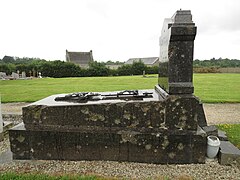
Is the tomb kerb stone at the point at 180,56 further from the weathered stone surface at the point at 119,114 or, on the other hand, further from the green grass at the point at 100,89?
the green grass at the point at 100,89

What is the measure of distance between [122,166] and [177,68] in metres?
1.89

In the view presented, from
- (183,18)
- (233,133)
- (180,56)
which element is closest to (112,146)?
(180,56)

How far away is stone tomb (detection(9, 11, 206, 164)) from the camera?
3514mm

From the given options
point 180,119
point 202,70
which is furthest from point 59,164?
point 202,70

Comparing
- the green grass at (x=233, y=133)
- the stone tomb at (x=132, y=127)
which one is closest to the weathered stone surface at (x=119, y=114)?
the stone tomb at (x=132, y=127)

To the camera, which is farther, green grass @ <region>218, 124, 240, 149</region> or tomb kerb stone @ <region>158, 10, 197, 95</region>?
green grass @ <region>218, 124, 240, 149</region>

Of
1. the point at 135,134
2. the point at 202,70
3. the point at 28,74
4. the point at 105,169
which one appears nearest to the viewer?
the point at 105,169

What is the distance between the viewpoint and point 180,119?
352 centimetres

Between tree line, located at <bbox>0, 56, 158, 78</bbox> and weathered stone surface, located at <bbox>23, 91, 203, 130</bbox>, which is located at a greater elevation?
tree line, located at <bbox>0, 56, 158, 78</bbox>

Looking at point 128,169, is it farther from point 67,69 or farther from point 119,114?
point 67,69

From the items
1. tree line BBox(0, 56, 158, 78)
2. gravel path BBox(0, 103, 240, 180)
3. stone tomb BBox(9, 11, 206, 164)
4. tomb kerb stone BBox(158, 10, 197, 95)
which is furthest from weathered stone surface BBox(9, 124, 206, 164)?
tree line BBox(0, 56, 158, 78)

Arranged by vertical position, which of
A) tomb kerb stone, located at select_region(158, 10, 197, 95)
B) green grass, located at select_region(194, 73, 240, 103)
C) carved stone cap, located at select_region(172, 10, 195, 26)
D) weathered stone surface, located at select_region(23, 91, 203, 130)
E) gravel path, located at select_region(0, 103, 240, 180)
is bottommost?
gravel path, located at select_region(0, 103, 240, 180)

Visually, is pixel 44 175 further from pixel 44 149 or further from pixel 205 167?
pixel 205 167

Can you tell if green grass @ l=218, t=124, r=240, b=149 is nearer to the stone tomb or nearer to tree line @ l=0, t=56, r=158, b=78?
the stone tomb
